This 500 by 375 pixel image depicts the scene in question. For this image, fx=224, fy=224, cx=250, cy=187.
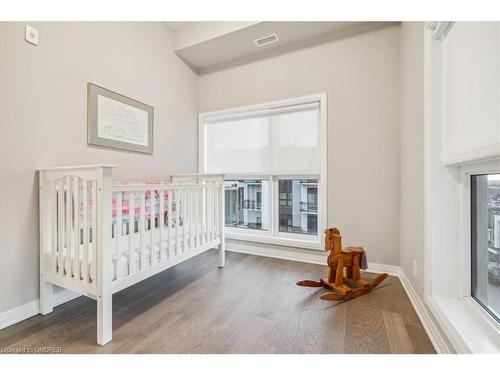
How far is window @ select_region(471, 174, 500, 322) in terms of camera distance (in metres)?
0.98

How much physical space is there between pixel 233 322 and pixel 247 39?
99.3 inches

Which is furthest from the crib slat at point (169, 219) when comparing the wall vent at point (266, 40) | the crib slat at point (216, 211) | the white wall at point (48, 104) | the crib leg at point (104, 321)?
the wall vent at point (266, 40)

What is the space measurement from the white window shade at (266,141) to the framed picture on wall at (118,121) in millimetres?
812

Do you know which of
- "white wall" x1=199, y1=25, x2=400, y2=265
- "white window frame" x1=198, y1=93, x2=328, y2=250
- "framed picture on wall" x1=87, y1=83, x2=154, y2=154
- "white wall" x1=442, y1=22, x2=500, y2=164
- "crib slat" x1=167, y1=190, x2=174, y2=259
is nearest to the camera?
"white wall" x1=442, y1=22, x2=500, y2=164

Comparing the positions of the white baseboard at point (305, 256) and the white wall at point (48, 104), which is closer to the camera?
the white wall at point (48, 104)

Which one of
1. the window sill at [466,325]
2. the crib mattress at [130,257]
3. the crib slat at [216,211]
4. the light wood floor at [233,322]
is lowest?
the light wood floor at [233,322]

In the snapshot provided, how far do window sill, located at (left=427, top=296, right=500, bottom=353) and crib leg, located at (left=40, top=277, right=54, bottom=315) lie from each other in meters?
2.16

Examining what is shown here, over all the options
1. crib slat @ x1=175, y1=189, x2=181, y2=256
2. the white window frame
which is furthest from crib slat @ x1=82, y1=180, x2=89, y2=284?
the white window frame

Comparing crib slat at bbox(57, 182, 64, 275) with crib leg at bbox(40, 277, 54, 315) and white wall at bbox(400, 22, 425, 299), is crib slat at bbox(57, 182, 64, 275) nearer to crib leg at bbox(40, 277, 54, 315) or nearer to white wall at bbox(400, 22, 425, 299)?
crib leg at bbox(40, 277, 54, 315)

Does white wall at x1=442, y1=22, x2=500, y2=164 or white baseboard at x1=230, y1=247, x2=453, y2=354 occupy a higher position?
white wall at x1=442, y1=22, x2=500, y2=164

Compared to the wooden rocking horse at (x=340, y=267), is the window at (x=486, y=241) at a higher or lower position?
higher

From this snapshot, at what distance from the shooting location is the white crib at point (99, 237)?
115 cm

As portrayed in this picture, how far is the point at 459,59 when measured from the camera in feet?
3.54

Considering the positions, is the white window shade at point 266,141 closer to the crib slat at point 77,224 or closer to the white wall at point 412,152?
the white wall at point 412,152
